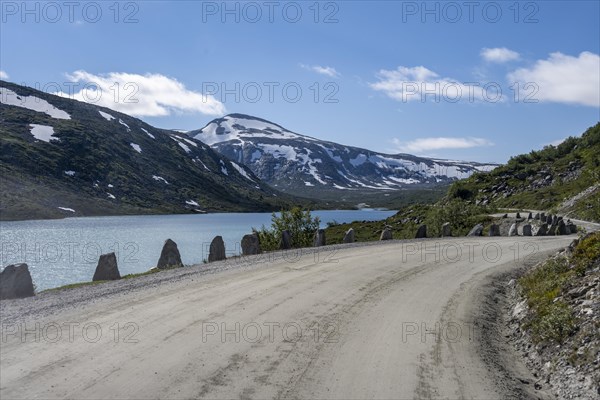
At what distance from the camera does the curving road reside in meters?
7.29

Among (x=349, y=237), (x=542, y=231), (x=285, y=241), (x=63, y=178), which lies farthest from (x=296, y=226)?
(x=63, y=178)

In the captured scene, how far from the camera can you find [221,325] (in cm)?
1024

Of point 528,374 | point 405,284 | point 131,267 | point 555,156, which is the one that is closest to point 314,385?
point 528,374

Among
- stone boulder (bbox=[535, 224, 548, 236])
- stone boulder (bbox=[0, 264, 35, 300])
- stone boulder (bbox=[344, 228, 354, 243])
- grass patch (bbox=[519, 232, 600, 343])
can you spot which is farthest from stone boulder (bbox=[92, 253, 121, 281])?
stone boulder (bbox=[535, 224, 548, 236])

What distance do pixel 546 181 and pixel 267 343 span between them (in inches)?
3040

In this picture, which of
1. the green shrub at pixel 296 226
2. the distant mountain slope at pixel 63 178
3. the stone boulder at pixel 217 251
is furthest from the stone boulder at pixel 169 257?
the distant mountain slope at pixel 63 178

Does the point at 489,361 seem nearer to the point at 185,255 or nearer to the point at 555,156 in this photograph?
the point at 185,255

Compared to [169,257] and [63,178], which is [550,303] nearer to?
[169,257]

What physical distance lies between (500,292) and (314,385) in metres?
10.1

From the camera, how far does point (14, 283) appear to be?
553 inches

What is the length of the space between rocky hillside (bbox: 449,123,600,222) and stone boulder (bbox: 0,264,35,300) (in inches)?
1874

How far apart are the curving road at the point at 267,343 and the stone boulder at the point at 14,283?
5.88ft

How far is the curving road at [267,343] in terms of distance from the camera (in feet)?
23.9

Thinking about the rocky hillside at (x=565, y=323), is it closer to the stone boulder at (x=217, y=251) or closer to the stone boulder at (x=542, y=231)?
the stone boulder at (x=217, y=251)
